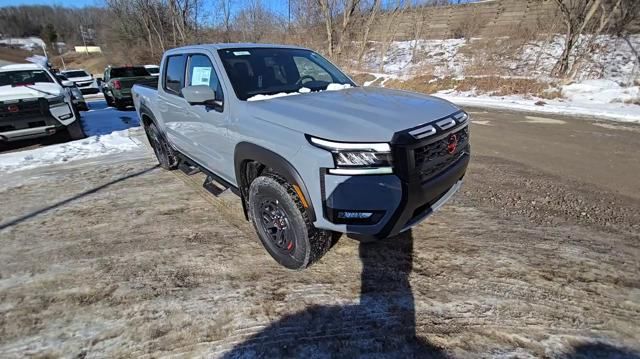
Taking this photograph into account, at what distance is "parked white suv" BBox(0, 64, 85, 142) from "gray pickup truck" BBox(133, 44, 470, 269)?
5.23 metres

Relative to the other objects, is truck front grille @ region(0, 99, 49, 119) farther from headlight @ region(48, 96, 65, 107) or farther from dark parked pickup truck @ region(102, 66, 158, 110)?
dark parked pickup truck @ region(102, 66, 158, 110)

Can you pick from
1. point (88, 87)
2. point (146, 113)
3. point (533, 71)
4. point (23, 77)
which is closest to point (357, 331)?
point (146, 113)

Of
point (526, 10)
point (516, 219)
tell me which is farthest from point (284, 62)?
point (526, 10)

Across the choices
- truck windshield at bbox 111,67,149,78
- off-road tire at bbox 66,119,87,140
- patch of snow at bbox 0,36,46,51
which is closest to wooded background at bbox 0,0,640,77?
truck windshield at bbox 111,67,149,78

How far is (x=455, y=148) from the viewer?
2.69 meters

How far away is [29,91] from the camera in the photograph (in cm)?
688

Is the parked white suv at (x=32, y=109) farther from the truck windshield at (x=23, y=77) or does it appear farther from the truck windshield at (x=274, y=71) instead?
the truck windshield at (x=274, y=71)

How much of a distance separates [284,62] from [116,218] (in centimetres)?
272

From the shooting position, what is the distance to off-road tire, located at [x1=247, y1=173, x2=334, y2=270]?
2492 millimetres

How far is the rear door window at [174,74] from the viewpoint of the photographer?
3930mm

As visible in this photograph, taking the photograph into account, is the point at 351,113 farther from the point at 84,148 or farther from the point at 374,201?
the point at 84,148

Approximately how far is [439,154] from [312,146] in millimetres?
997

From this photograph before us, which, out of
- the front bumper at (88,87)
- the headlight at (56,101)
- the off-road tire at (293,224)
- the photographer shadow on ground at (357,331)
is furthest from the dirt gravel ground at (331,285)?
the front bumper at (88,87)

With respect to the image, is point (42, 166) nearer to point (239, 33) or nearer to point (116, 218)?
point (116, 218)
